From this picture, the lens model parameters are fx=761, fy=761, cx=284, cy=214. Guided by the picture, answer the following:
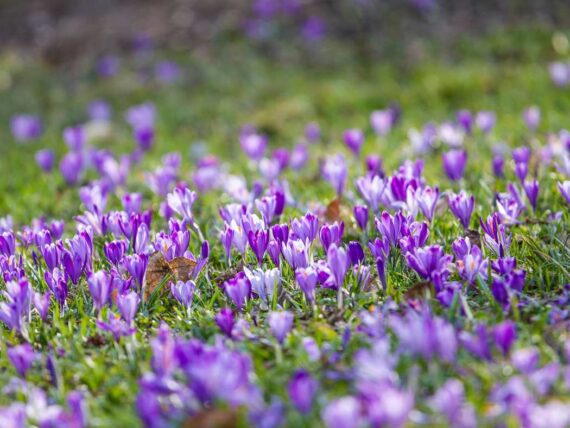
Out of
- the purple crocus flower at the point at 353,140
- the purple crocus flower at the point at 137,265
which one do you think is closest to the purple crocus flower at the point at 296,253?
the purple crocus flower at the point at 137,265

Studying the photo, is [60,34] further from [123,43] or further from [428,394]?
[428,394]

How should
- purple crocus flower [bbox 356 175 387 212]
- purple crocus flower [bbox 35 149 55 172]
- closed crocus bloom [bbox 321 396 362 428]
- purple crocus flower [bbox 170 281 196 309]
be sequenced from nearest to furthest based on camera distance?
closed crocus bloom [bbox 321 396 362 428] → purple crocus flower [bbox 170 281 196 309] → purple crocus flower [bbox 356 175 387 212] → purple crocus flower [bbox 35 149 55 172]

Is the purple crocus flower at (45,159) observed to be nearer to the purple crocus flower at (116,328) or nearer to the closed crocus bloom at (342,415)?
the purple crocus flower at (116,328)

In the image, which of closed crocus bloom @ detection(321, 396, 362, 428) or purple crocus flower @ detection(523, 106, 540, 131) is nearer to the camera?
closed crocus bloom @ detection(321, 396, 362, 428)

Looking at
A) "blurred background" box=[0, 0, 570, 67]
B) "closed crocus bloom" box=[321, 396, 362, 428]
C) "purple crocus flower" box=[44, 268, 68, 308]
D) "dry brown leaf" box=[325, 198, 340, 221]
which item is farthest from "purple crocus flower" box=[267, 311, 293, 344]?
"blurred background" box=[0, 0, 570, 67]

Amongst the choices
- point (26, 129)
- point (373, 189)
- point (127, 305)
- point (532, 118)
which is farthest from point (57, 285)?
point (26, 129)

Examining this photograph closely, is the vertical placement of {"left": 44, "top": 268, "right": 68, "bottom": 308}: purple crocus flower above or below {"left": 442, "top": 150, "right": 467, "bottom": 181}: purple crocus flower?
above

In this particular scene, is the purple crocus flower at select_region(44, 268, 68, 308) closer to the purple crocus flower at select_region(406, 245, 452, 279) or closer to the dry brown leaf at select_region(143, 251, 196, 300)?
the dry brown leaf at select_region(143, 251, 196, 300)
